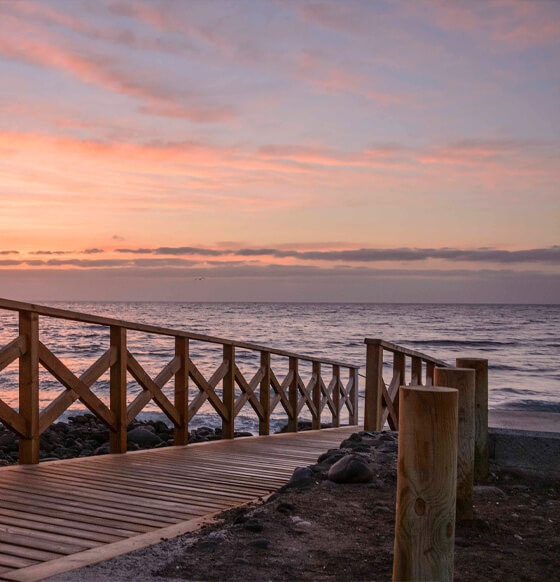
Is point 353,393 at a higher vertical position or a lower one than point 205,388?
lower

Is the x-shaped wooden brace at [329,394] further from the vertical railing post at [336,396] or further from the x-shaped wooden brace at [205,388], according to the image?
the x-shaped wooden brace at [205,388]

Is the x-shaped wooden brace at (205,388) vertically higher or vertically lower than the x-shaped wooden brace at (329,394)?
higher

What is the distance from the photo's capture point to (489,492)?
4.36 m

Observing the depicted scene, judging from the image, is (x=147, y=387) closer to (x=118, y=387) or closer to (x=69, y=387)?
(x=118, y=387)

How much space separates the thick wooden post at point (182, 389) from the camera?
7.13m

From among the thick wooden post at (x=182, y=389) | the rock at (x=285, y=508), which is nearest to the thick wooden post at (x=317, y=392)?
the thick wooden post at (x=182, y=389)

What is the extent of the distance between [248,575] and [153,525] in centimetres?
105

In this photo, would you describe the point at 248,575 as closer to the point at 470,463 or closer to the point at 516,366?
the point at 470,463

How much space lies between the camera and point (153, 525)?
3672mm

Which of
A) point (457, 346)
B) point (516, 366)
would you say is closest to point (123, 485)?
point (516, 366)

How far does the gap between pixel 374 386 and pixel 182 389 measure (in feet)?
7.20

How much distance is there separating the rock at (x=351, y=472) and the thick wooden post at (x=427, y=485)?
7.21ft

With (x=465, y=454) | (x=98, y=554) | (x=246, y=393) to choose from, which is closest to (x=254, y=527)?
(x=98, y=554)

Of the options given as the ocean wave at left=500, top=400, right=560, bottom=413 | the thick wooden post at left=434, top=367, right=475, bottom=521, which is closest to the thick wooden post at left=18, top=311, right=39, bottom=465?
the thick wooden post at left=434, top=367, right=475, bottom=521
